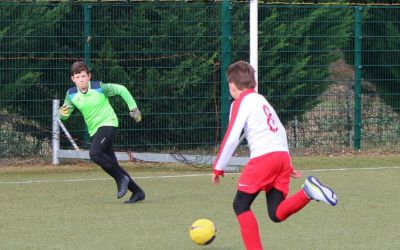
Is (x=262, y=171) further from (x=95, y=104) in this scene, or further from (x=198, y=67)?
(x=198, y=67)

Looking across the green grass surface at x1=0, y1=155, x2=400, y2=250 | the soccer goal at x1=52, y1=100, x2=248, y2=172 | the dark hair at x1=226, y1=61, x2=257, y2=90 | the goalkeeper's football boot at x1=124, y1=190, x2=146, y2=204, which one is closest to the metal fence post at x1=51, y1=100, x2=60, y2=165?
the soccer goal at x1=52, y1=100, x2=248, y2=172

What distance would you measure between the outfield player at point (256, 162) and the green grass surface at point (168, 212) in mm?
819

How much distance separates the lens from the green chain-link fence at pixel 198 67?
569 inches

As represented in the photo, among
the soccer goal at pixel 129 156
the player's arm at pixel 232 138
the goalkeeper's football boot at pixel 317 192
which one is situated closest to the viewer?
the player's arm at pixel 232 138

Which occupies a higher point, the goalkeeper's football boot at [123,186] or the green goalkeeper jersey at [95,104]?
the green goalkeeper jersey at [95,104]

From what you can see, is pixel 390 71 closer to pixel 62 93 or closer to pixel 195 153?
pixel 195 153

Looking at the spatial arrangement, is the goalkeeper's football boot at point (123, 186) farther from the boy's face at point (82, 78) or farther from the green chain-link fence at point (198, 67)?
the green chain-link fence at point (198, 67)

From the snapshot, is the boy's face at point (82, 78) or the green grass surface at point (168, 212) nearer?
the green grass surface at point (168, 212)

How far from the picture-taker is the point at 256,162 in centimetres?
723

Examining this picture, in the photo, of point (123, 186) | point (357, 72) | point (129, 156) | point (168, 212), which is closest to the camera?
point (168, 212)

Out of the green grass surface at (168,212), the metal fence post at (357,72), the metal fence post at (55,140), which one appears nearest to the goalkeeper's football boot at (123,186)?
the green grass surface at (168,212)

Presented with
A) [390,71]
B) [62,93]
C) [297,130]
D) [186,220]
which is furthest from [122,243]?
[390,71]

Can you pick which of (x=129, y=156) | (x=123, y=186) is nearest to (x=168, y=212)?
(x=123, y=186)

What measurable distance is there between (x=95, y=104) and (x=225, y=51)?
4.77 metres
